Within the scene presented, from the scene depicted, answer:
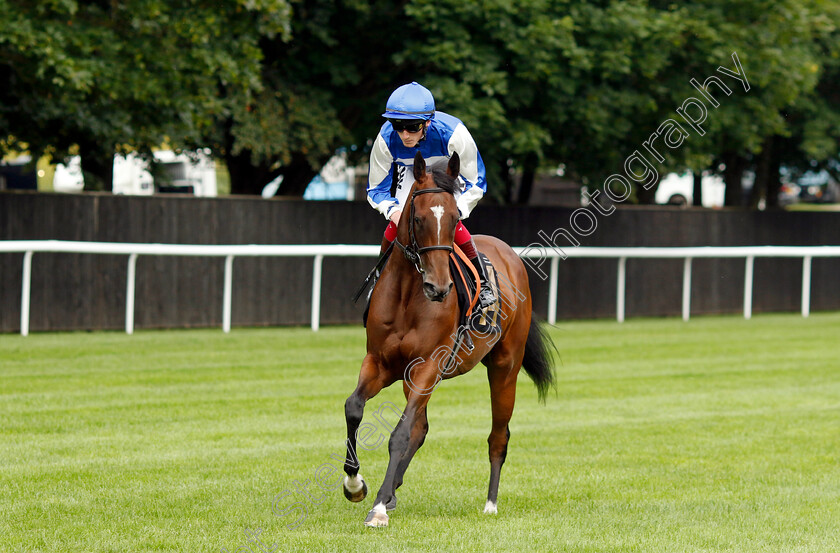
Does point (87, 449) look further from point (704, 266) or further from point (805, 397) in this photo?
point (704, 266)

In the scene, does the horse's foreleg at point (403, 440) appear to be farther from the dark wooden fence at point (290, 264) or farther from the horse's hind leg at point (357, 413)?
the dark wooden fence at point (290, 264)

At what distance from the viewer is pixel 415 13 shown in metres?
Answer: 14.9

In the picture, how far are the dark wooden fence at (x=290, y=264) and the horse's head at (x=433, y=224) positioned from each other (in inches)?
264

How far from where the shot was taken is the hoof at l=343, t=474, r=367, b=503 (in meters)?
5.56

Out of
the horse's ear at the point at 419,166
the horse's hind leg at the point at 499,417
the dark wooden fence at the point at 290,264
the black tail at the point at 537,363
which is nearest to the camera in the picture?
the horse's ear at the point at 419,166

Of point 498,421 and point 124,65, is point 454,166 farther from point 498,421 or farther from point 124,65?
point 124,65

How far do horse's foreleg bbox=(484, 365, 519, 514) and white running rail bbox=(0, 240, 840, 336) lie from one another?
787 cm

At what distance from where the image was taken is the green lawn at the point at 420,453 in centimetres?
532

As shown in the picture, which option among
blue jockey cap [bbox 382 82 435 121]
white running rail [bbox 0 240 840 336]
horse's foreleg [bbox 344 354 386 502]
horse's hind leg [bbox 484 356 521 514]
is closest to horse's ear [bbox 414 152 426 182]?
blue jockey cap [bbox 382 82 435 121]

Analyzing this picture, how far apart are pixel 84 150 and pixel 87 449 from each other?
8973mm

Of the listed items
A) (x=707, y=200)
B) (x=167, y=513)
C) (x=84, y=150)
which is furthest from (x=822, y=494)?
(x=707, y=200)

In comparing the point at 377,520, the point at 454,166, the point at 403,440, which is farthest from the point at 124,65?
the point at 377,520

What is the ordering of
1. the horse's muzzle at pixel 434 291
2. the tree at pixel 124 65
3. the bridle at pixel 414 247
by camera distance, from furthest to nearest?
the tree at pixel 124 65, the bridle at pixel 414 247, the horse's muzzle at pixel 434 291

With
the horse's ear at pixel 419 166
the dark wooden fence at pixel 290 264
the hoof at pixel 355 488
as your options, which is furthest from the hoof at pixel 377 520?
the dark wooden fence at pixel 290 264
